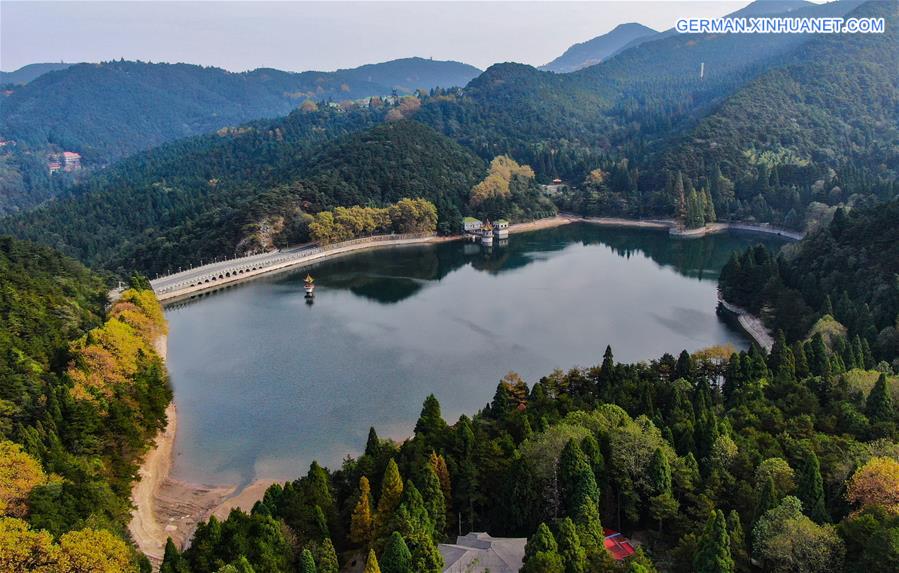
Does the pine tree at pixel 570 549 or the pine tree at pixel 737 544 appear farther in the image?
the pine tree at pixel 737 544

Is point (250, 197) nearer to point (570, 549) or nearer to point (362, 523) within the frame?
point (362, 523)

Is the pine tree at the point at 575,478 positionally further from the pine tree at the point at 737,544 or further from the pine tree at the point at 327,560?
the pine tree at the point at 327,560

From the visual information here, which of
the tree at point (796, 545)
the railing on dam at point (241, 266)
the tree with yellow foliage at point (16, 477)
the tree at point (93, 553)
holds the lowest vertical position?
the railing on dam at point (241, 266)

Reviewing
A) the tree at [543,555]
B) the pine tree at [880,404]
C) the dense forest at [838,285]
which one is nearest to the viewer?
the tree at [543,555]

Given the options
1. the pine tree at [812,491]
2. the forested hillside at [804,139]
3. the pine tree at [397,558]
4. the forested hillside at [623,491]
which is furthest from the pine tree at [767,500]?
Result: the forested hillside at [804,139]

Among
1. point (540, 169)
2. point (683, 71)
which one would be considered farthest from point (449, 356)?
point (683, 71)

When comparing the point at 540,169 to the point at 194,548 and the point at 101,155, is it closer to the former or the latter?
the point at 194,548

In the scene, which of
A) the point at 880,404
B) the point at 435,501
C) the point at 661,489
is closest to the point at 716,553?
the point at 661,489
